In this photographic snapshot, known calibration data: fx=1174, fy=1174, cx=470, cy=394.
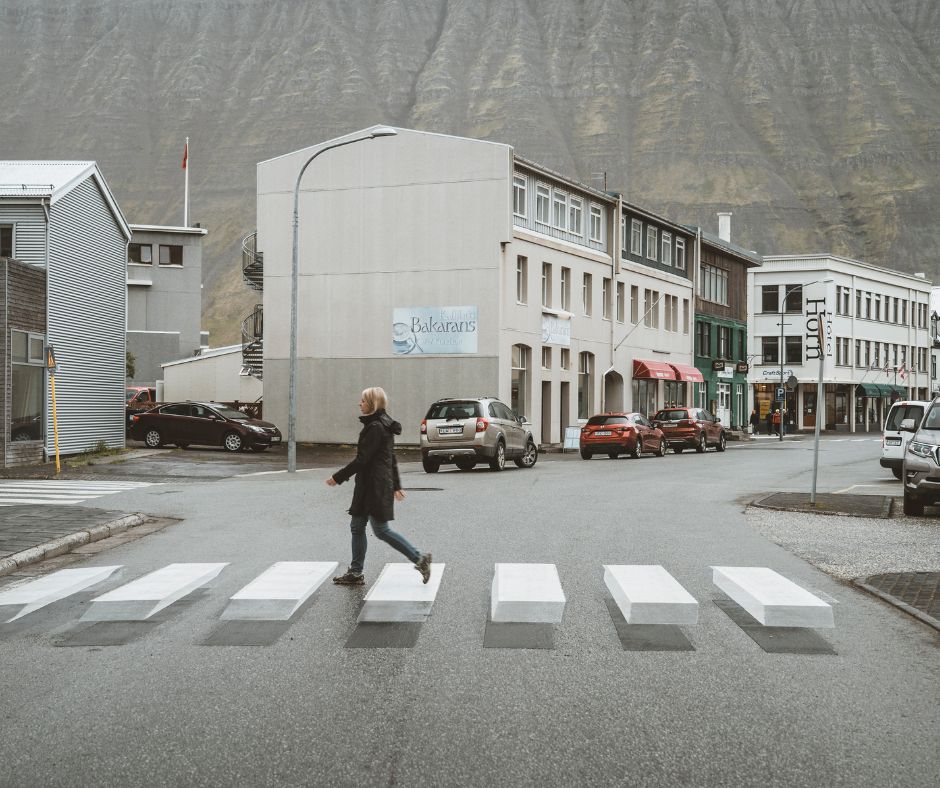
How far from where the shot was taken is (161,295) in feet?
232

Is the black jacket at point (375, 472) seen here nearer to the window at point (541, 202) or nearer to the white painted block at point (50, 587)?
the white painted block at point (50, 587)

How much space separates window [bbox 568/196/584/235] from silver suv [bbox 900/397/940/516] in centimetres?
3150

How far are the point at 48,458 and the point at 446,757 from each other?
1018 inches

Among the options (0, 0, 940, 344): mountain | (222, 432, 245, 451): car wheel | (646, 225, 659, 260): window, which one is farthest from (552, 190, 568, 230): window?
(0, 0, 940, 344): mountain

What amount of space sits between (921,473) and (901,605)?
25.7 ft

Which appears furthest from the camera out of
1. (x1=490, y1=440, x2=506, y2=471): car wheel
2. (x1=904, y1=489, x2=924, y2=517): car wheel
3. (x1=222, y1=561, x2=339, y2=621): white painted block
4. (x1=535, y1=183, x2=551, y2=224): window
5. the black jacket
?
(x1=535, y1=183, x2=551, y2=224): window

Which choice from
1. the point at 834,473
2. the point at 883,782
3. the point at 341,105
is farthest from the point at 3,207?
the point at 341,105

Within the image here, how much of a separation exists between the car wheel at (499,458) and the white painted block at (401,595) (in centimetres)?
1695

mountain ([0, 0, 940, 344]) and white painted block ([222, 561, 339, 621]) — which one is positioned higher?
mountain ([0, 0, 940, 344])

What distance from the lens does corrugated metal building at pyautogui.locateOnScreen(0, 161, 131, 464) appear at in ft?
94.3

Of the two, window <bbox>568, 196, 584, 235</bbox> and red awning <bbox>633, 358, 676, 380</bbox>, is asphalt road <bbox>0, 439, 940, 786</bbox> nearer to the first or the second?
window <bbox>568, 196, 584, 235</bbox>

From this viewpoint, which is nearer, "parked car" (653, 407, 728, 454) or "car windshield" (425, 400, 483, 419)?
"car windshield" (425, 400, 483, 419)

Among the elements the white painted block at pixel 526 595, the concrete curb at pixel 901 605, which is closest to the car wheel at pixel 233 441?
the white painted block at pixel 526 595

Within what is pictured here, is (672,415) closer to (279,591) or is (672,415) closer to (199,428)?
(199,428)
